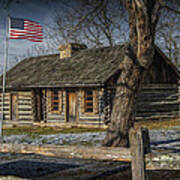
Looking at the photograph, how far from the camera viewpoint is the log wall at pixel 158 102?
838 inches

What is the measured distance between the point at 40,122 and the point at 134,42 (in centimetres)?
1296

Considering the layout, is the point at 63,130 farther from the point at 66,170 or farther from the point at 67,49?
the point at 66,170

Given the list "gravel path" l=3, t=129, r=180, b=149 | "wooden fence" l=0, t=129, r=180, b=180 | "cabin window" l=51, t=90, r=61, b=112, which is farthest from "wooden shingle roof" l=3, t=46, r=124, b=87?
"wooden fence" l=0, t=129, r=180, b=180

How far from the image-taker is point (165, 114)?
22234mm

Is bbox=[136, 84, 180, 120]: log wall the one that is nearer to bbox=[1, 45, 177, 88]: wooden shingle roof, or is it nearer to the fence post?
bbox=[1, 45, 177, 88]: wooden shingle roof

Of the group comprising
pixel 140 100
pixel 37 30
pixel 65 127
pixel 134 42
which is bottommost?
pixel 65 127

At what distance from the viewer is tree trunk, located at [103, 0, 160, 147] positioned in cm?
967

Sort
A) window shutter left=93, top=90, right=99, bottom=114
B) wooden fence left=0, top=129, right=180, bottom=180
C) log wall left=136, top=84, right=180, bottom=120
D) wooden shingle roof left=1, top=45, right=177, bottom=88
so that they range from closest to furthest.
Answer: wooden fence left=0, top=129, right=180, bottom=180, window shutter left=93, top=90, right=99, bottom=114, wooden shingle roof left=1, top=45, right=177, bottom=88, log wall left=136, top=84, right=180, bottom=120

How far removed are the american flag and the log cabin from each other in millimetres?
4394

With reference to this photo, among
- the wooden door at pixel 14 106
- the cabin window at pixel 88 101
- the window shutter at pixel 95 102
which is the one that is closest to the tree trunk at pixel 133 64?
Answer: the window shutter at pixel 95 102

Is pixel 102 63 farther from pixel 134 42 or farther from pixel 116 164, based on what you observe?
pixel 116 164

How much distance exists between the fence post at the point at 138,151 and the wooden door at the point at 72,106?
623 inches

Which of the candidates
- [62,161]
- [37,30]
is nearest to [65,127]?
[37,30]

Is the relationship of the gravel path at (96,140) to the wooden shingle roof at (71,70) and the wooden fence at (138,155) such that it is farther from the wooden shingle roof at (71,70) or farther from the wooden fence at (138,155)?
the wooden fence at (138,155)
